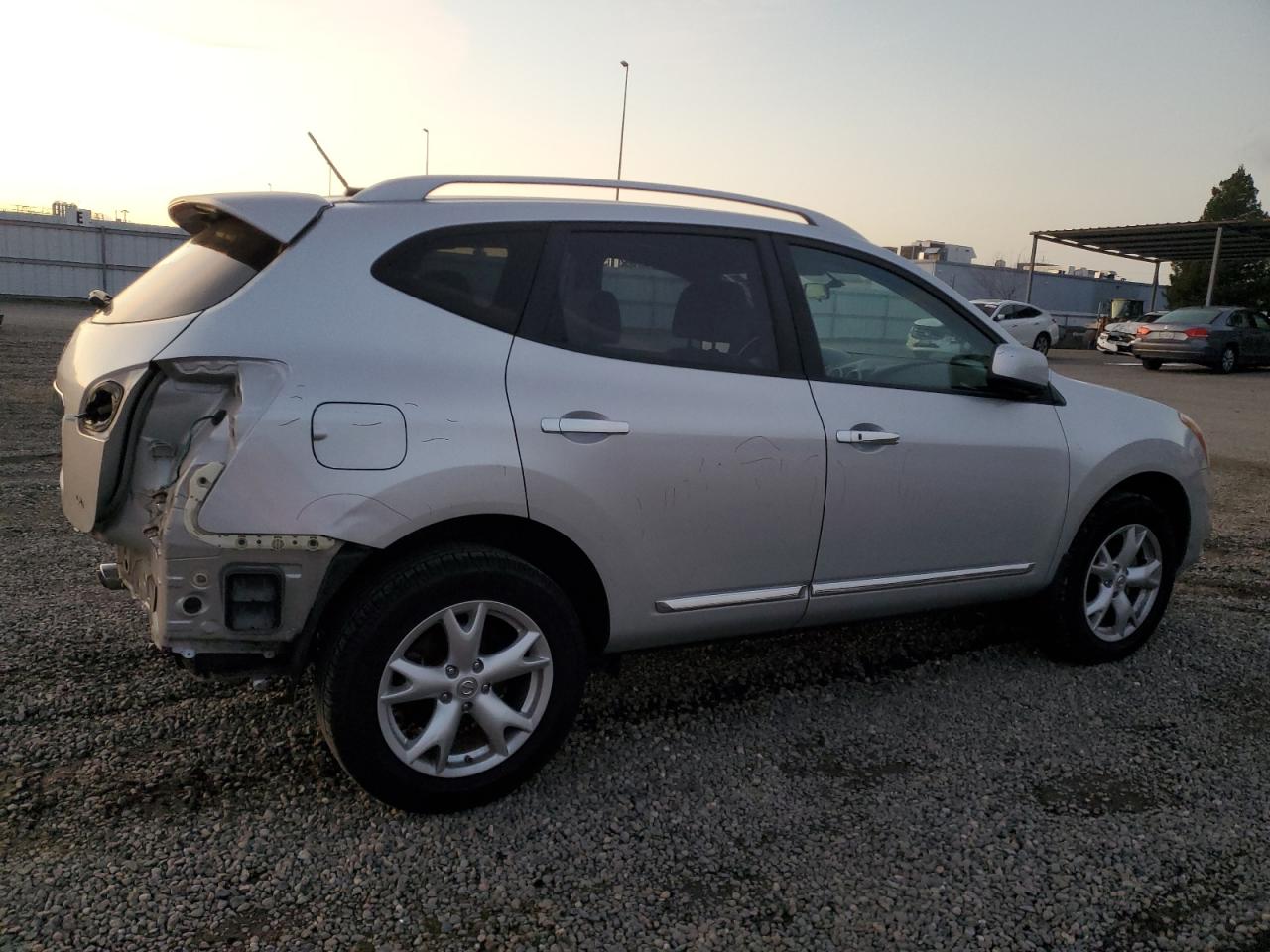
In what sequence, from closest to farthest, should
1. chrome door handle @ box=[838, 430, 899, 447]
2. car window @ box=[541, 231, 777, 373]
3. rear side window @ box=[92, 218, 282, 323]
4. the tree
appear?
1. rear side window @ box=[92, 218, 282, 323]
2. car window @ box=[541, 231, 777, 373]
3. chrome door handle @ box=[838, 430, 899, 447]
4. the tree

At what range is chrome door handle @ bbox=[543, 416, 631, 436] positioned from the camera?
2785mm

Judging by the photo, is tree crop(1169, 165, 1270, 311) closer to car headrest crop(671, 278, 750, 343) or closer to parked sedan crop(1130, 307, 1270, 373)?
parked sedan crop(1130, 307, 1270, 373)

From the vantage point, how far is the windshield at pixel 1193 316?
2228 centimetres

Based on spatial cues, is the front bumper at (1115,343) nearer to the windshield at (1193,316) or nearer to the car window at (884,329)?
the windshield at (1193,316)

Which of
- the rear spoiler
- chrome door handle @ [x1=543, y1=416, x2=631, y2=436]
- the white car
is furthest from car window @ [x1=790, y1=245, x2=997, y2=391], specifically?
the white car

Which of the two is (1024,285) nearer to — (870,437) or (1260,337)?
(1260,337)

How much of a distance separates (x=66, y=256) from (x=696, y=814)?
104ft

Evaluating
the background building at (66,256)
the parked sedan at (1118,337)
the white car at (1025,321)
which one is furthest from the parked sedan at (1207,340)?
the background building at (66,256)

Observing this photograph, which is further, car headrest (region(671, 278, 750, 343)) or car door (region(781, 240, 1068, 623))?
car door (region(781, 240, 1068, 623))

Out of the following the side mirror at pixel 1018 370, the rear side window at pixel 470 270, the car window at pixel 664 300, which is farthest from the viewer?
the side mirror at pixel 1018 370

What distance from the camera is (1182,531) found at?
14.1ft

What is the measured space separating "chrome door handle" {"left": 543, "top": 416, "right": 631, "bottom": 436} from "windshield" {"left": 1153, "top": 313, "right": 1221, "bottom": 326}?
23.2 metres

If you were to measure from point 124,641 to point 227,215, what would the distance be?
194 cm

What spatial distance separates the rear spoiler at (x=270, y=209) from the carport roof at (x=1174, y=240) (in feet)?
107
